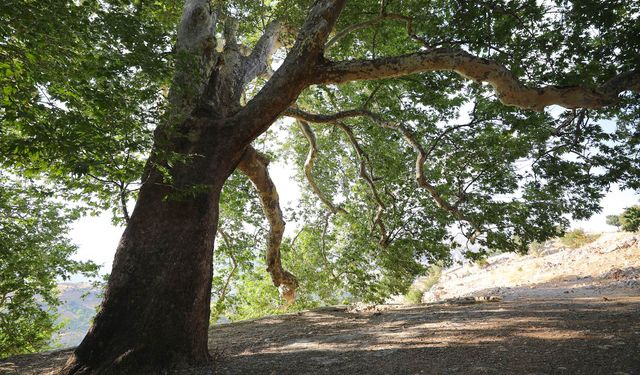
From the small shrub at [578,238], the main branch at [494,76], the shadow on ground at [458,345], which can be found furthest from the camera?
the small shrub at [578,238]

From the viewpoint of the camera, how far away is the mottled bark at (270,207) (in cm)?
678

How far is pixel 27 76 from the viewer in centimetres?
344

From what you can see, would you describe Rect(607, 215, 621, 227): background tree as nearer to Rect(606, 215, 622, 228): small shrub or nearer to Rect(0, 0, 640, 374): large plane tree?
Rect(606, 215, 622, 228): small shrub

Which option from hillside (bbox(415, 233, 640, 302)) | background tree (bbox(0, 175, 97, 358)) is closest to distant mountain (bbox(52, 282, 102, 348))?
background tree (bbox(0, 175, 97, 358))

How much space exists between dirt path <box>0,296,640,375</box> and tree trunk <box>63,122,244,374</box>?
1.96ft

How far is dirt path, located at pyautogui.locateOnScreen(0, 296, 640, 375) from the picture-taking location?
10.5ft

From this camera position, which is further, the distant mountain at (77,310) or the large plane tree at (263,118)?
the distant mountain at (77,310)

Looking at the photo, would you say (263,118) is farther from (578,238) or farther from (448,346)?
(578,238)

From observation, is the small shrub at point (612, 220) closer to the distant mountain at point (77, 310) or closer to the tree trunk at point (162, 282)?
the tree trunk at point (162, 282)

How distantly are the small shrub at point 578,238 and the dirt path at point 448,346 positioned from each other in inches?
1070

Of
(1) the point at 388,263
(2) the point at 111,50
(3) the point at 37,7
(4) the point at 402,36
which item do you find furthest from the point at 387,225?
(3) the point at 37,7

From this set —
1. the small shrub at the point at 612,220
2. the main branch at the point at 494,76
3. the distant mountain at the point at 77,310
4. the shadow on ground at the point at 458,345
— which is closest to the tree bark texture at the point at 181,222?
the main branch at the point at 494,76

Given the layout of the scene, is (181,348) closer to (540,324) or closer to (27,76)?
(27,76)

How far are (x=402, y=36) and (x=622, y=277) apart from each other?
1282 centimetres
